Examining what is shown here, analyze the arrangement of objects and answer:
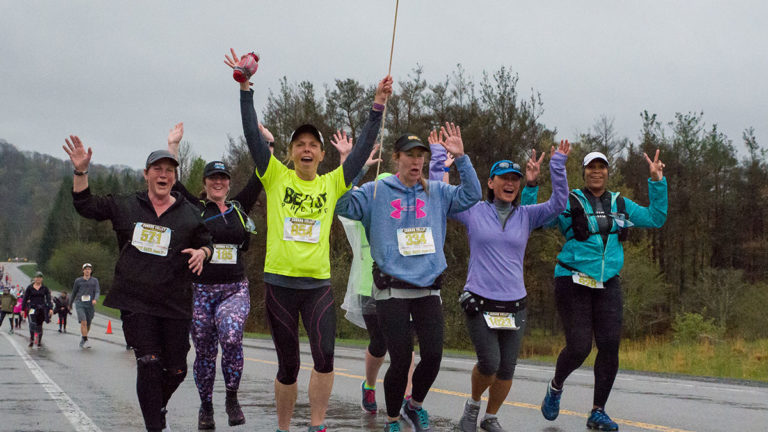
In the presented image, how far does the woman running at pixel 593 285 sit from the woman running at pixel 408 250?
3.55 ft

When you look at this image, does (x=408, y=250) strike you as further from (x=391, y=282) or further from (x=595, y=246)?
(x=595, y=246)

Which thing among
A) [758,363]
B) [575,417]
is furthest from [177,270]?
[758,363]

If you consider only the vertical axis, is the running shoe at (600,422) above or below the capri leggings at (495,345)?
below

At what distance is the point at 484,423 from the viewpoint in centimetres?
639

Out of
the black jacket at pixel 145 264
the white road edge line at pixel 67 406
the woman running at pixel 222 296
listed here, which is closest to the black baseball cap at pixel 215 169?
the woman running at pixel 222 296

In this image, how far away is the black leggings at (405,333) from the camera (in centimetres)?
577

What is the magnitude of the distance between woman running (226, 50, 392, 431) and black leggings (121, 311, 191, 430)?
64 cm

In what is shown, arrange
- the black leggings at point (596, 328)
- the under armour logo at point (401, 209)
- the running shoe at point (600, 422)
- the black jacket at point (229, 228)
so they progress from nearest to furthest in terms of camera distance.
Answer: the under armour logo at point (401, 209) → the running shoe at point (600, 422) → the black leggings at point (596, 328) → the black jacket at point (229, 228)

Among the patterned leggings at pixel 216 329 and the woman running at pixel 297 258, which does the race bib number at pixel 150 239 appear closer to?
the woman running at pixel 297 258

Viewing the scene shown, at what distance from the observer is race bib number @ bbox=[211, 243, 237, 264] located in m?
7.03

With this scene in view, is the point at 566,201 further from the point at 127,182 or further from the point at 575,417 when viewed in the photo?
the point at 127,182

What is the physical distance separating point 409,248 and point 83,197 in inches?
85.4

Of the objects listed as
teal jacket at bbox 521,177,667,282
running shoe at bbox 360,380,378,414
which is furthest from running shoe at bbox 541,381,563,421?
running shoe at bbox 360,380,378,414

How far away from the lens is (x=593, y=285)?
6531 millimetres
